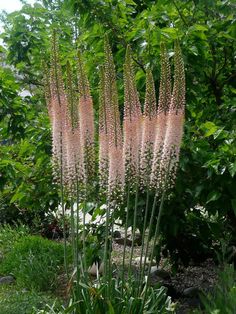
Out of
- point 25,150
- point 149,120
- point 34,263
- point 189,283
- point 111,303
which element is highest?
point 149,120

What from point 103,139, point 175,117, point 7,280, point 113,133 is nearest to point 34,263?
point 7,280

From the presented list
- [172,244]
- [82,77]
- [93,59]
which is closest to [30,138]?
[93,59]

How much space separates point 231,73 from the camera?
4891mm

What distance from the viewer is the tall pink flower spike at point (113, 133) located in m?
3.16

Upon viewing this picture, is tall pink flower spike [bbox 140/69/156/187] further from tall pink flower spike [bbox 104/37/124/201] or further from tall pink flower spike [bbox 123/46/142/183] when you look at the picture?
tall pink flower spike [bbox 104/37/124/201]

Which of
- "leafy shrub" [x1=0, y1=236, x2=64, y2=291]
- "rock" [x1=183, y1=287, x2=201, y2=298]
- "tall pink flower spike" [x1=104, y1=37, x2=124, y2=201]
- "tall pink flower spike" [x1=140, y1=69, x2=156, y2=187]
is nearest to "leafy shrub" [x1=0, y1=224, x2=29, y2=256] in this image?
"leafy shrub" [x1=0, y1=236, x2=64, y2=291]

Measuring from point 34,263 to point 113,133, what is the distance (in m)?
3.22

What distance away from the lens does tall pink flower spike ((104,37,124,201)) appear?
10.4 ft

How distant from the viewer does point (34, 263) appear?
19.6 feet

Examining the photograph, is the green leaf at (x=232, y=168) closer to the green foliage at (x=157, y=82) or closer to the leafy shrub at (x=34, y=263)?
the green foliage at (x=157, y=82)

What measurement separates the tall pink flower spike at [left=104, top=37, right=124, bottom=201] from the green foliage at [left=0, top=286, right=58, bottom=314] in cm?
165

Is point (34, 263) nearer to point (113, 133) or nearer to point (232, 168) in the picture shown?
point (232, 168)

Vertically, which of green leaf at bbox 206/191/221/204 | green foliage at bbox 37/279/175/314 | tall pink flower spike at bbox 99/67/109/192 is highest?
tall pink flower spike at bbox 99/67/109/192

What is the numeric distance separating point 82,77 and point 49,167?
6.70ft
